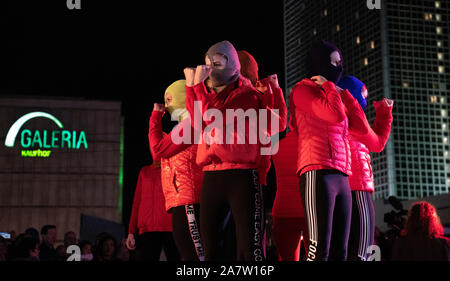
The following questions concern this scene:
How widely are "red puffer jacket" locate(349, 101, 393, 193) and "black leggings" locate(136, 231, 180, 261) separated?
2130 millimetres

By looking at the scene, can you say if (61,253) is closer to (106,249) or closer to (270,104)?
(106,249)

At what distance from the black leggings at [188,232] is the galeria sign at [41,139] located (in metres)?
28.9

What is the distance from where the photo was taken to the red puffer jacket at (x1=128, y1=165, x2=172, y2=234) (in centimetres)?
626

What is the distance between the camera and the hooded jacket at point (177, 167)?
5.12m

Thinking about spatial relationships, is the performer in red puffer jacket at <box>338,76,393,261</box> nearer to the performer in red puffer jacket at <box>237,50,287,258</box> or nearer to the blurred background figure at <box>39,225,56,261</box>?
the performer in red puffer jacket at <box>237,50,287,258</box>

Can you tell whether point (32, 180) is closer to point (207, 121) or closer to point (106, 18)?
point (106, 18)

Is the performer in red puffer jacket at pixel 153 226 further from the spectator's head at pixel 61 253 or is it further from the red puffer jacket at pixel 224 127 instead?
the spectator's head at pixel 61 253

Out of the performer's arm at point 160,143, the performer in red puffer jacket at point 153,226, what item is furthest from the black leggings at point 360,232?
the performer in red puffer jacket at point 153,226

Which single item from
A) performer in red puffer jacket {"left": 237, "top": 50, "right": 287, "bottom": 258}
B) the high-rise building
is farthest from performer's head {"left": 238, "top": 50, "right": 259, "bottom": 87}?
the high-rise building

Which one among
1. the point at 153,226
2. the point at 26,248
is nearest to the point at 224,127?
the point at 153,226

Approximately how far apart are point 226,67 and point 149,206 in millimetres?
2384

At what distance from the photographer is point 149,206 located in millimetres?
6340

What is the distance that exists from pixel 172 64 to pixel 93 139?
800 inches

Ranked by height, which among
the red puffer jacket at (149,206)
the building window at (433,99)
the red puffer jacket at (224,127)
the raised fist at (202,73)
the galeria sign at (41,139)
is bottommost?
the red puffer jacket at (149,206)
